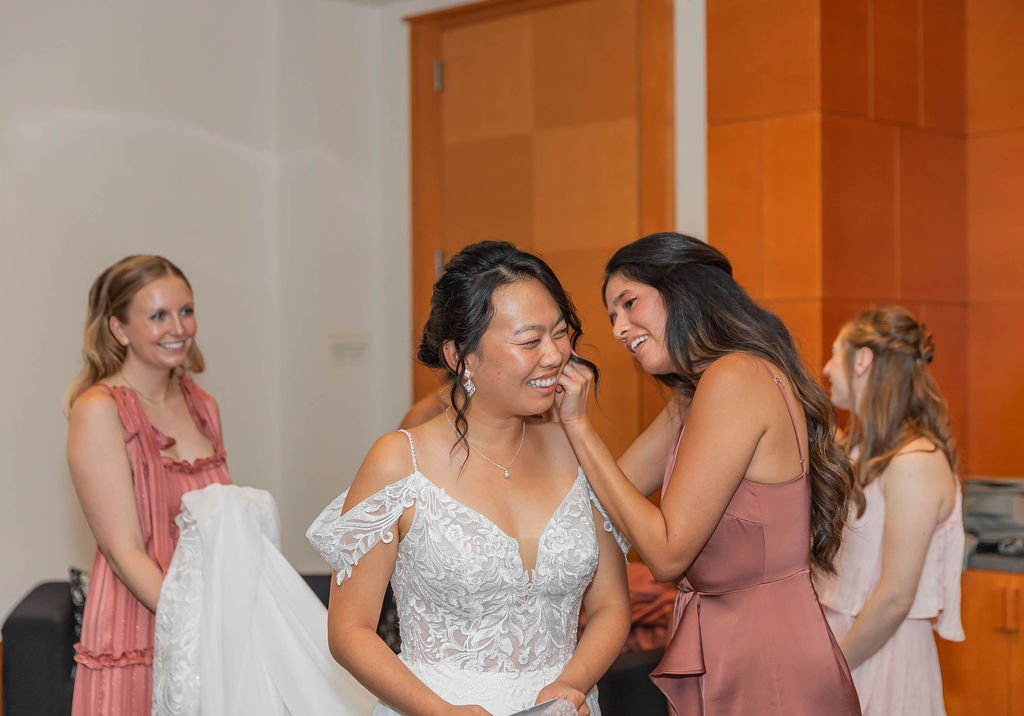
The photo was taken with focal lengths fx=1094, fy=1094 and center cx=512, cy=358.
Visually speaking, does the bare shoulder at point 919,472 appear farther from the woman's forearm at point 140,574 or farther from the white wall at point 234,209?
the woman's forearm at point 140,574

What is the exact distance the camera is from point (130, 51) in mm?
5086

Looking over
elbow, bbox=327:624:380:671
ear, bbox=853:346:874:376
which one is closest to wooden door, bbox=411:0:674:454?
ear, bbox=853:346:874:376

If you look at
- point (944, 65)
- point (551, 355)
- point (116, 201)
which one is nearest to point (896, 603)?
point (551, 355)

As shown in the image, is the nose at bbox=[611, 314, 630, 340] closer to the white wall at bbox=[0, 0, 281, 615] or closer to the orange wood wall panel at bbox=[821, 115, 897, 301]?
the orange wood wall panel at bbox=[821, 115, 897, 301]

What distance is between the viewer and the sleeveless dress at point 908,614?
2898mm

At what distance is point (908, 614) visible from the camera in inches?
114

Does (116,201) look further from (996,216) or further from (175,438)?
(996,216)

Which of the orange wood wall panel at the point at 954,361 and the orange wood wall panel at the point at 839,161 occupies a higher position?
the orange wood wall panel at the point at 839,161

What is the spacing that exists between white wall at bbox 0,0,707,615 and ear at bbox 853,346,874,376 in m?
1.49

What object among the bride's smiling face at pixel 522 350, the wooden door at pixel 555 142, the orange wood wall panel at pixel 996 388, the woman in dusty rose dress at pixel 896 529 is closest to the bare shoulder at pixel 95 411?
the bride's smiling face at pixel 522 350

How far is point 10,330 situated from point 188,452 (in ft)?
6.57

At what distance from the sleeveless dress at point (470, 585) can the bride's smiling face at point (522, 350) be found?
222 millimetres

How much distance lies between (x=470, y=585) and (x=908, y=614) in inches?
57.9

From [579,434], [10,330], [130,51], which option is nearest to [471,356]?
[579,434]
